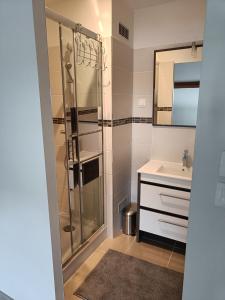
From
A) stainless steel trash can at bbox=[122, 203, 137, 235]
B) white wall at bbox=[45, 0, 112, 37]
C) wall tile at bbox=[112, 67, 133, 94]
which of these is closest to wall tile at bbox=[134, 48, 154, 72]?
wall tile at bbox=[112, 67, 133, 94]

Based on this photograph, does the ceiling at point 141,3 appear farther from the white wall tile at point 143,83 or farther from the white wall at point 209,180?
the white wall at point 209,180

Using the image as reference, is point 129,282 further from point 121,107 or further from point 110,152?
point 121,107

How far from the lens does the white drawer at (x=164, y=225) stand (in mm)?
2094

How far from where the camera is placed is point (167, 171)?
7.79 feet

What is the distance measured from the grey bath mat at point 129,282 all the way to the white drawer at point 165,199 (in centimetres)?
56

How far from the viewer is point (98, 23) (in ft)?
6.64

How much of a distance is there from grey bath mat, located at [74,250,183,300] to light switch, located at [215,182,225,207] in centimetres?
131

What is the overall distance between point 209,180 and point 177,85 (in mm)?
1679

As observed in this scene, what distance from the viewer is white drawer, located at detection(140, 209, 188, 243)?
209 cm

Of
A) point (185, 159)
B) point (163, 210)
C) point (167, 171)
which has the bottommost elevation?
point (163, 210)

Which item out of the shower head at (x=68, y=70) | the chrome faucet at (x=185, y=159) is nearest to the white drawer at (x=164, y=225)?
the chrome faucet at (x=185, y=159)

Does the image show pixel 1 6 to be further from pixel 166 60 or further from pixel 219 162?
pixel 166 60

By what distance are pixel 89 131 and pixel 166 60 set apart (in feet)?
3.82

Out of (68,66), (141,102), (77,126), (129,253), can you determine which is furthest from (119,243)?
(68,66)
